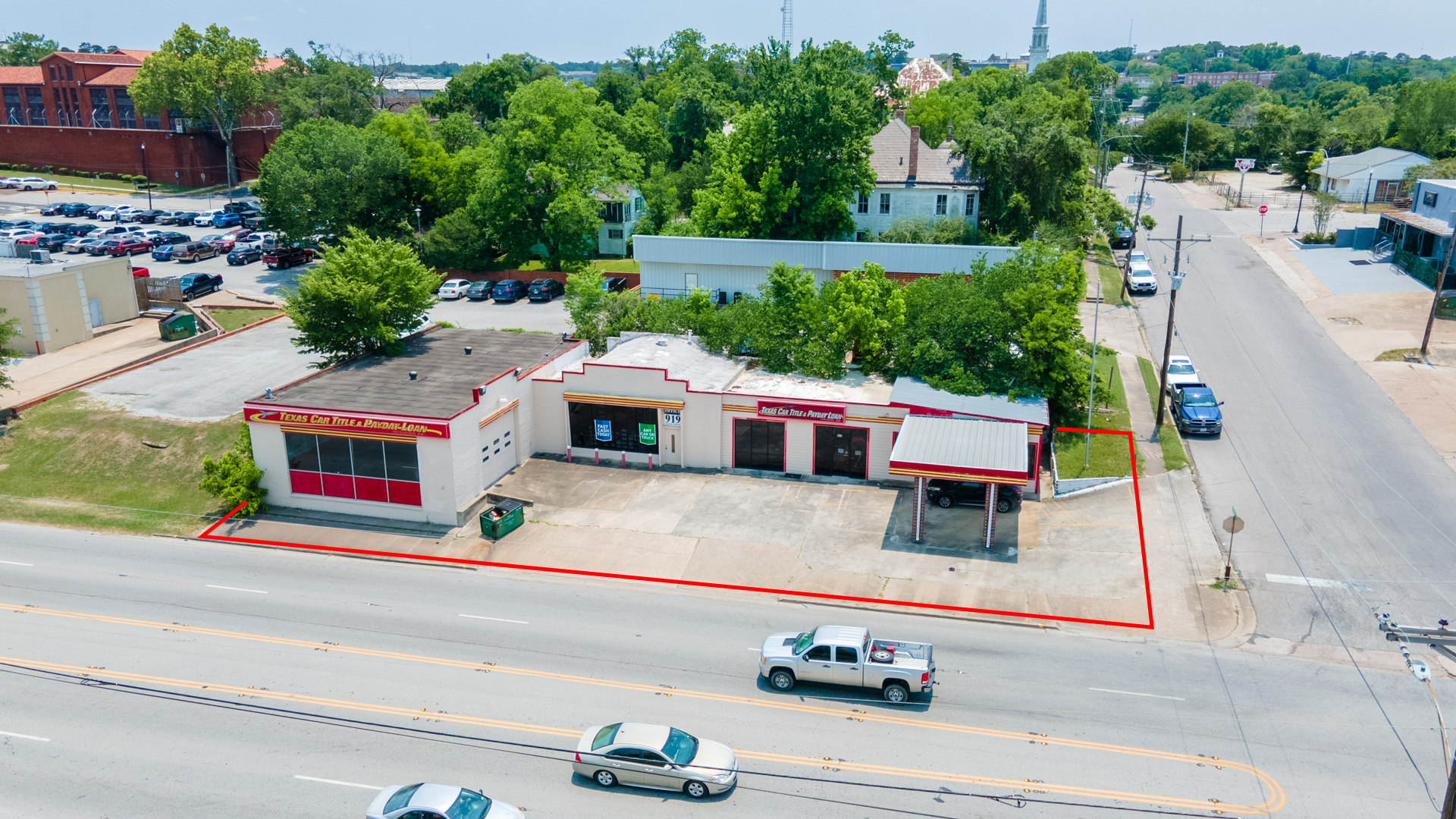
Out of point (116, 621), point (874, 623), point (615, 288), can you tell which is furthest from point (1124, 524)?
point (615, 288)

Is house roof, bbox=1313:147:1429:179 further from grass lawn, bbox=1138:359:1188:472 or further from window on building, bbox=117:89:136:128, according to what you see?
window on building, bbox=117:89:136:128

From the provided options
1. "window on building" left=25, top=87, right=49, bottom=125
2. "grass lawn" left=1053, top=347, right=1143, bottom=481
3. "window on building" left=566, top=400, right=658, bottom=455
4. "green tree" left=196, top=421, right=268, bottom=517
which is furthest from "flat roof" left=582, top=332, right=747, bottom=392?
"window on building" left=25, top=87, right=49, bottom=125

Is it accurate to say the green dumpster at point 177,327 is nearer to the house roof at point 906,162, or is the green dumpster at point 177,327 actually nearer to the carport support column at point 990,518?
the house roof at point 906,162

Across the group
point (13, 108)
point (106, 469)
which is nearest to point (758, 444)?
point (106, 469)

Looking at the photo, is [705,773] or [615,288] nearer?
[705,773]

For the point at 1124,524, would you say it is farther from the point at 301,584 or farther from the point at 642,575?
the point at 301,584

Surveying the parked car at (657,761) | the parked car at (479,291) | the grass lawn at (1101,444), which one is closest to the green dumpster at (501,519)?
the parked car at (657,761)

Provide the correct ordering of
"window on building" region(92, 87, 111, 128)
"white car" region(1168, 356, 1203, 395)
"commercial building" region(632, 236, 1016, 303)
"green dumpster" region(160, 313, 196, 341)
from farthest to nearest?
"window on building" region(92, 87, 111, 128), "green dumpster" region(160, 313, 196, 341), "commercial building" region(632, 236, 1016, 303), "white car" region(1168, 356, 1203, 395)
